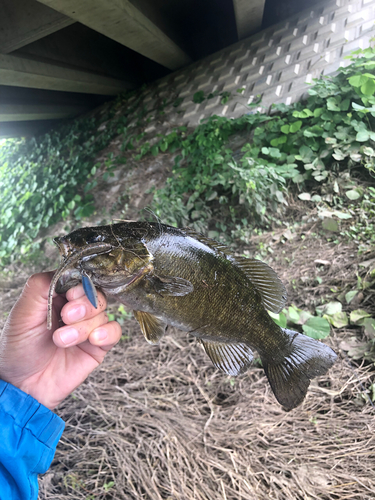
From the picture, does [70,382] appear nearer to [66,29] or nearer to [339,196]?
[339,196]

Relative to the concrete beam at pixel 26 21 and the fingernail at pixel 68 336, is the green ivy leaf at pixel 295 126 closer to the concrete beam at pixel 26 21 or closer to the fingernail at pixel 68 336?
the concrete beam at pixel 26 21

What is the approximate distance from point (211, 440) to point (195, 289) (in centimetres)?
172

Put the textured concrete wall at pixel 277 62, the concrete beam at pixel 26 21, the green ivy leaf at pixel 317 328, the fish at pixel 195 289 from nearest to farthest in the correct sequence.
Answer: the fish at pixel 195 289 → the green ivy leaf at pixel 317 328 → the concrete beam at pixel 26 21 → the textured concrete wall at pixel 277 62

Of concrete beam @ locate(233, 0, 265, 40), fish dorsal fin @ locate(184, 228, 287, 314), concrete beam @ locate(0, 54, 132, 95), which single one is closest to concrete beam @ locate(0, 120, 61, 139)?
concrete beam @ locate(0, 54, 132, 95)

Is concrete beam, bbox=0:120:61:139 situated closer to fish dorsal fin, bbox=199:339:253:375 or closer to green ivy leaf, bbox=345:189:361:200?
green ivy leaf, bbox=345:189:361:200

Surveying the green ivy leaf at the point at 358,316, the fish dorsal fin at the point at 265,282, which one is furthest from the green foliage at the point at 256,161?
the fish dorsal fin at the point at 265,282

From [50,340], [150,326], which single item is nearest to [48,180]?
[50,340]

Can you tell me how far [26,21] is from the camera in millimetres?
4133

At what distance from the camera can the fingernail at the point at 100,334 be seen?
5.01ft

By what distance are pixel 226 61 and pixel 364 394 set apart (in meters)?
6.30

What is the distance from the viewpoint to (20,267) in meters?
5.59

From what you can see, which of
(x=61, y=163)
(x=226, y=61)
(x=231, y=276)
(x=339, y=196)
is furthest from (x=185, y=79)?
(x=231, y=276)

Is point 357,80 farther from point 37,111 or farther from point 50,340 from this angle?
point 37,111

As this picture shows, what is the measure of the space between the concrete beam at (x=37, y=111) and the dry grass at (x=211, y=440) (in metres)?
5.82
